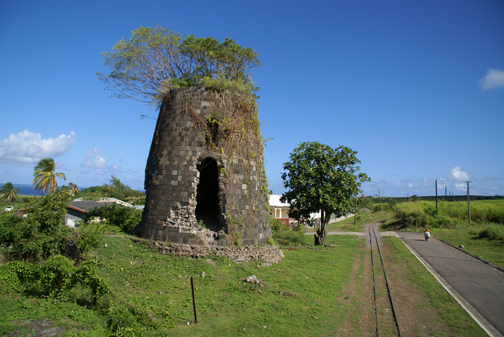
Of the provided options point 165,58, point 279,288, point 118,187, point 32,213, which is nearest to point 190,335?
point 279,288

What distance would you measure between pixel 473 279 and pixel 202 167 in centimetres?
1377

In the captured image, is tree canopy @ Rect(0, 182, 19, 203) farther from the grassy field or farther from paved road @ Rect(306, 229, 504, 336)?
paved road @ Rect(306, 229, 504, 336)

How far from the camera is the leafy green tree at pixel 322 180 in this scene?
2122 centimetres

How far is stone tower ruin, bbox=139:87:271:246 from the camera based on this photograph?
40.5 feet

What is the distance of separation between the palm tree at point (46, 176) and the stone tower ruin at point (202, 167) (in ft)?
75.5

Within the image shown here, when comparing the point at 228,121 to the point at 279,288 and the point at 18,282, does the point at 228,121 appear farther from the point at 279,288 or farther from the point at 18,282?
the point at 18,282

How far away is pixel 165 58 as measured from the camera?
14898 millimetres

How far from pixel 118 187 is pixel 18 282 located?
206ft

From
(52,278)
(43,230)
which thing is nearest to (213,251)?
(52,278)

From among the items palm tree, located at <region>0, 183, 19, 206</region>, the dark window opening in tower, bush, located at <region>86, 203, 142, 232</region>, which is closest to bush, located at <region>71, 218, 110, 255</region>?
bush, located at <region>86, 203, 142, 232</region>

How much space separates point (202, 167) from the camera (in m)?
13.1

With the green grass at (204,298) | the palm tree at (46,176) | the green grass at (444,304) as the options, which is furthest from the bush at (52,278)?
the palm tree at (46,176)

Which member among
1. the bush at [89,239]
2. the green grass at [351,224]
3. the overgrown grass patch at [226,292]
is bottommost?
the green grass at [351,224]

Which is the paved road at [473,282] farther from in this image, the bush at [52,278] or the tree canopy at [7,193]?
the tree canopy at [7,193]
